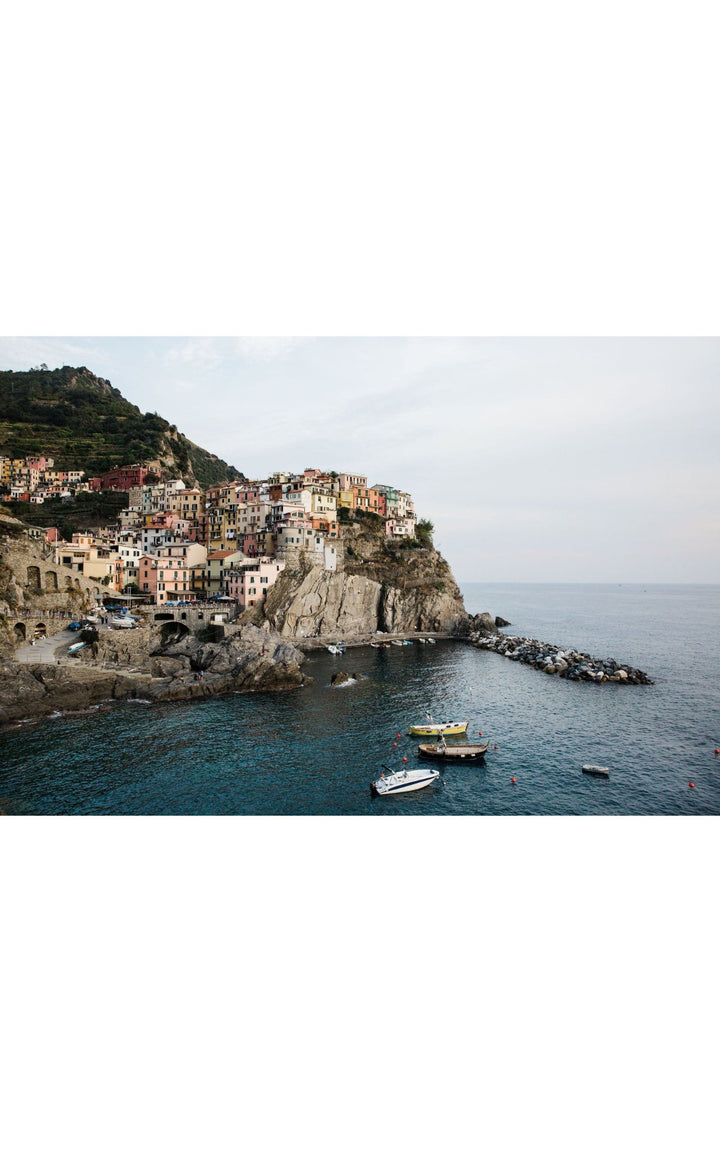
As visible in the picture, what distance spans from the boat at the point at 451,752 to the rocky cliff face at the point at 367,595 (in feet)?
60.2

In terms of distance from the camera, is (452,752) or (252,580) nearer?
(452,752)

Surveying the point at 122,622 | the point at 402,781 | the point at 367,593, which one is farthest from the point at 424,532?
the point at 402,781

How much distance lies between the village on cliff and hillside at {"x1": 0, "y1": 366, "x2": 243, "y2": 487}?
2356mm

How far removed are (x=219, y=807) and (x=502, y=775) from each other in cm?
714

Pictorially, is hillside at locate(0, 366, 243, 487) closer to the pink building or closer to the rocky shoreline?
the pink building

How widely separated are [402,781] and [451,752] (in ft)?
8.25

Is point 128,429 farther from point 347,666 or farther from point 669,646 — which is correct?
point 669,646

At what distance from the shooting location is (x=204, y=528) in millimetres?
37938

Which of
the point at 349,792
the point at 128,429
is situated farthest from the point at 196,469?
the point at 349,792

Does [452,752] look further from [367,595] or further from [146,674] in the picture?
[367,595]

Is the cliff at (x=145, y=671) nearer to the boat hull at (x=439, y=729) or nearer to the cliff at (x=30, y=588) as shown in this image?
the cliff at (x=30, y=588)

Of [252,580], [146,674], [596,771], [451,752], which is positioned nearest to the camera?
[596,771]

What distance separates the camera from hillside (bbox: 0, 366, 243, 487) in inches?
1797

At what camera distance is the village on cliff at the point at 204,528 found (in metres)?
30.2
